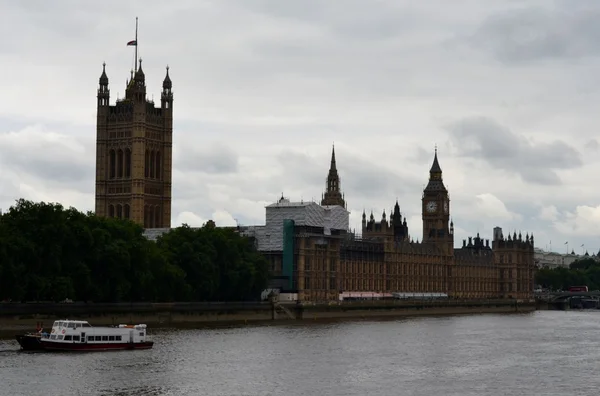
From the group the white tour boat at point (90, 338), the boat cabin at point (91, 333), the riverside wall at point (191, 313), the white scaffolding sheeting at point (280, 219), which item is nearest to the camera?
the white tour boat at point (90, 338)

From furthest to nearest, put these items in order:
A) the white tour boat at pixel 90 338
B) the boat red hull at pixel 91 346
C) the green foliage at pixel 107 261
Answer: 1. the green foliage at pixel 107 261
2. the white tour boat at pixel 90 338
3. the boat red hull at pixel 91 346

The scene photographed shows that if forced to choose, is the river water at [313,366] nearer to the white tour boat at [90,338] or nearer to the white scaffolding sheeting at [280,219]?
→ the white tour boat at [90,338]

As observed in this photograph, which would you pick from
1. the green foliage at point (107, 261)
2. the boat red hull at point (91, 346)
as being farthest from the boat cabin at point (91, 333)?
the green foliage at point (107, 261)

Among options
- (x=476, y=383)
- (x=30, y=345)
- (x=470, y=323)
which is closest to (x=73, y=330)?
(x=30, y=345)

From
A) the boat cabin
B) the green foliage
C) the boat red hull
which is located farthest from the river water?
the green foliage

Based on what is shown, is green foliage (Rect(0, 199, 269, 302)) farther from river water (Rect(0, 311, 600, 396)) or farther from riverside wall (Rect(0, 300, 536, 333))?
river water (Rect(0, 311, 600, 396))

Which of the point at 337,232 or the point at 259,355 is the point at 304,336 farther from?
the point at 337,232

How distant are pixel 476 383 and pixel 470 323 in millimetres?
82303

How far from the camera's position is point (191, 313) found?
130 metres

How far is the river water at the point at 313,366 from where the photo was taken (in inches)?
2793

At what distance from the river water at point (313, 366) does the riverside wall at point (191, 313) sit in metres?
7.23

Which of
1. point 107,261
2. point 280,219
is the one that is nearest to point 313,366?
point 107,261

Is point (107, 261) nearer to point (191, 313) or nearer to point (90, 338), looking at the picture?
point (191, 313)

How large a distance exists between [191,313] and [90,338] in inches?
1489
